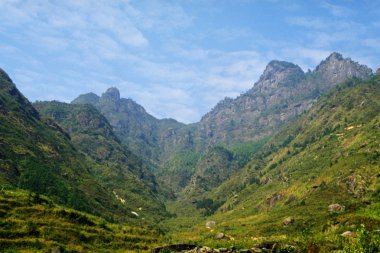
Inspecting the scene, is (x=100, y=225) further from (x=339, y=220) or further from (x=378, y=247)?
(x=378, y=247)

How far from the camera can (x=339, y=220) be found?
166m

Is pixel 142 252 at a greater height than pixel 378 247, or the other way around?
pixel 378 247

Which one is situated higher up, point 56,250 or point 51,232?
point 51,232

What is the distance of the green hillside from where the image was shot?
428 ft

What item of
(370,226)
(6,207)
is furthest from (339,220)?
(6,207)

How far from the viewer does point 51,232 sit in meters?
144

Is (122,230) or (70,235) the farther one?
(122,230)

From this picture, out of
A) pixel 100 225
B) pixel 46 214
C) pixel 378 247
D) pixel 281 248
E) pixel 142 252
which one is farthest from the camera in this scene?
pixel 100 225

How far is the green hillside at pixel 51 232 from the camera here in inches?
5133

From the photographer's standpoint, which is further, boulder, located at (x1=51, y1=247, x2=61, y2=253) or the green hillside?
the green hillside

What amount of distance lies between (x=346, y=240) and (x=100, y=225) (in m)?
105

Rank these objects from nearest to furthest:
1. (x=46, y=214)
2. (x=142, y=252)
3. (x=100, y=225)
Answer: (x=142, y=252), (x=46, y=214), (x=100, y=225)

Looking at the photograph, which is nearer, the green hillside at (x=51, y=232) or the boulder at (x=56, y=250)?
the boulder at (x=56, y=250)

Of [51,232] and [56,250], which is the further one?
[51,232]
